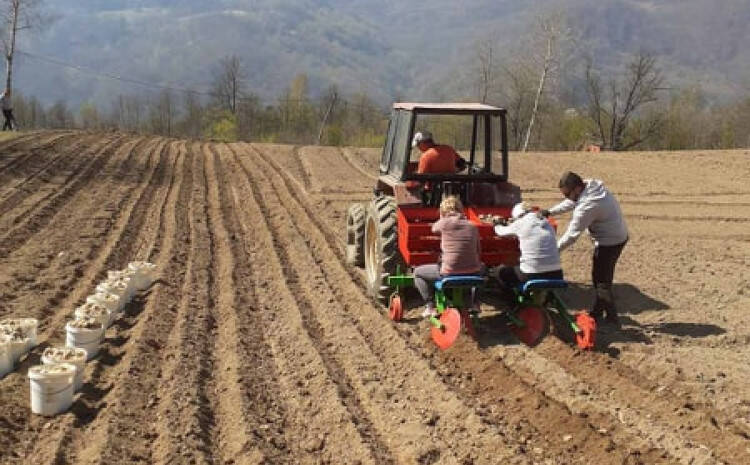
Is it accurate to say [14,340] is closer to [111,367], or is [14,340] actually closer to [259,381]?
[111,367]

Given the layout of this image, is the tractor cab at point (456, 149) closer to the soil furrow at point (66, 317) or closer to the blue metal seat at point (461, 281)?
the blue metal seat at point (461, 281)

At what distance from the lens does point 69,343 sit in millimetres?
6309

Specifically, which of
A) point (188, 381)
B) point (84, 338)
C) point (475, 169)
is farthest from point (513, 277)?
point (84, 338)

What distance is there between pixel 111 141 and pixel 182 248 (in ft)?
46.5

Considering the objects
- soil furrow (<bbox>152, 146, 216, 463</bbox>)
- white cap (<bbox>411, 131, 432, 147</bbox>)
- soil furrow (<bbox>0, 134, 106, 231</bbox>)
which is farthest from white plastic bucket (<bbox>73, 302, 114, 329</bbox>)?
soil furrow (<bbox>0, 134, 106, 231</bbox>)

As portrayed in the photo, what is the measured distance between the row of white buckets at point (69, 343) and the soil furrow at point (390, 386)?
1918 millimetres

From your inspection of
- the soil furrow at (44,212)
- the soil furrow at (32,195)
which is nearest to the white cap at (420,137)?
the soil furrow at (44,212)

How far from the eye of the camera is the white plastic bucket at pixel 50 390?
16.9 feet

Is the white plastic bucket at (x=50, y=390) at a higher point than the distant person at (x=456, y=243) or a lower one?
lower

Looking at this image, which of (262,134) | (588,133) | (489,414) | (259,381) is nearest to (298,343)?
(259,381)

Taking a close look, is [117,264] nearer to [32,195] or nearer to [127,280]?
[127,280]

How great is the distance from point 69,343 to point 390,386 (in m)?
2.81

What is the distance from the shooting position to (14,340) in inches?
244

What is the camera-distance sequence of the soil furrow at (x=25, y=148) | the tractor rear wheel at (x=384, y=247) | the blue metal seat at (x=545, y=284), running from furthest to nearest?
the soil furrow at (x=25, y=148) < the tractor rear wheel at (x=384, y=247) < the blue metal seat at (x=545, y=284)
